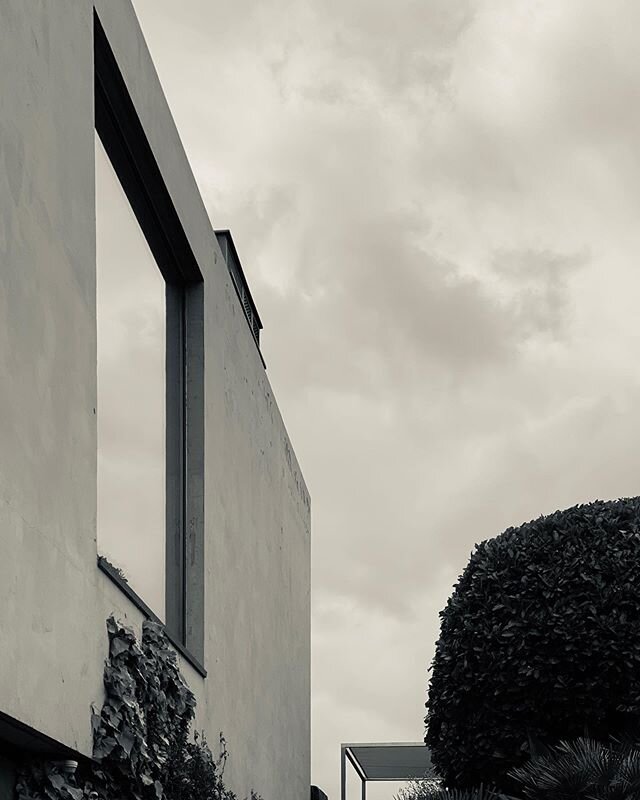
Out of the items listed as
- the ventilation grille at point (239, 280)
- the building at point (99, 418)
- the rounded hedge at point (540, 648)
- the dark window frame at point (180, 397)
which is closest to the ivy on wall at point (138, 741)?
the building at point (99, 418)

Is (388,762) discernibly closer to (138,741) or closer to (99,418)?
(99,418)

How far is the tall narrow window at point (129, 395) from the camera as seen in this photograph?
9258mm

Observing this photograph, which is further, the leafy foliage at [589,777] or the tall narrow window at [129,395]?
the leafy foliage at [589,777]

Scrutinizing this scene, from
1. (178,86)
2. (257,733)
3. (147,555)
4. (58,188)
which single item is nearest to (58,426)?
(58,188)

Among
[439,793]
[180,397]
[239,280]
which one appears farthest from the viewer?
[239,280]

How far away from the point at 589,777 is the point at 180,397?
167 inches

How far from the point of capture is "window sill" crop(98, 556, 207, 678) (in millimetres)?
8305

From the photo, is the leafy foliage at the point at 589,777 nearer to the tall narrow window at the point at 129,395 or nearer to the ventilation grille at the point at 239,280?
the tall narrow window at the point at 129,395

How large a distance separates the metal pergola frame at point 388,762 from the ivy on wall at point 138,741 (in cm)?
1331

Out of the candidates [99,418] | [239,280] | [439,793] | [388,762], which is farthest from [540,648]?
[388,762]

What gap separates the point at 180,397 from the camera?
11.5 metres

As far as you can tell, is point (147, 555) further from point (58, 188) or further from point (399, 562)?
point (399, 562)

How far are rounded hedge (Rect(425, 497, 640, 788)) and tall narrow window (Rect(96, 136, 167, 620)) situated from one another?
15.3 feet

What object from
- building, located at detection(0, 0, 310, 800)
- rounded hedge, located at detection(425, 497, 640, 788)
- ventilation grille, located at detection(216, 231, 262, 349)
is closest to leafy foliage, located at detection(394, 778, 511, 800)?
rounded hedge, located at detection(425, 497, 640, 788)
